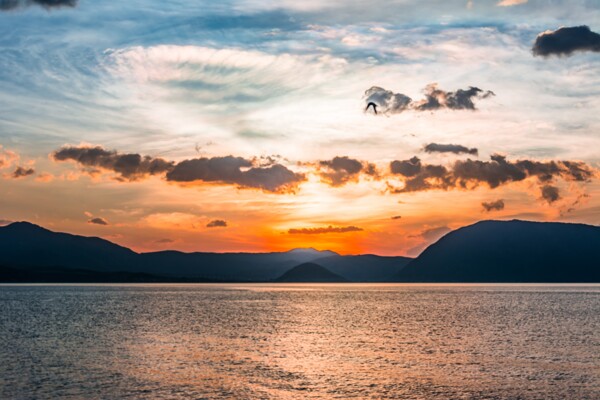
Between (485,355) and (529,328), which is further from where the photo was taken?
(529,328)

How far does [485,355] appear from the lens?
3423 inches

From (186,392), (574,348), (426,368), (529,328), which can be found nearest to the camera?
(186,392)

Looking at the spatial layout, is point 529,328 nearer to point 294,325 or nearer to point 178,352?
point 294,325

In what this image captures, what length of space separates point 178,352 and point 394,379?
34944 mm

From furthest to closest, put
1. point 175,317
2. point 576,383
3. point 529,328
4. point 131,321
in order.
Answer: point 175,317
point 131,321
point 529,328
point 576,383

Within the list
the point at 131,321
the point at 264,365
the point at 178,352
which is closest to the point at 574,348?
the point at 264,365

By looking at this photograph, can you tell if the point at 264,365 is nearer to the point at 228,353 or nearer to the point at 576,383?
the point at 228,353

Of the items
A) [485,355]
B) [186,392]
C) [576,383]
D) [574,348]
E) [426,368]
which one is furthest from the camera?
[574,348]

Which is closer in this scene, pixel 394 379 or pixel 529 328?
pixel 394 379

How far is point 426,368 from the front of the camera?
245 feet

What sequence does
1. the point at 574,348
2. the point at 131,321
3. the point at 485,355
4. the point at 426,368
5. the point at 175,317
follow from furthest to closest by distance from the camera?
the point at 175,317 < the point at 131,321 < the point at 574,348 < the point at 485,355 < the point at 426,368

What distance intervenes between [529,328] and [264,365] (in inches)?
2971

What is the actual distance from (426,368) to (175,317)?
98.7 m

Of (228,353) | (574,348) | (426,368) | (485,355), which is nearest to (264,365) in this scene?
(228,353)
